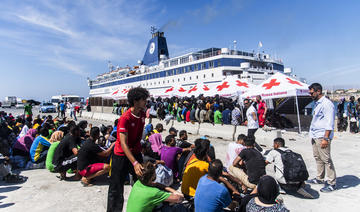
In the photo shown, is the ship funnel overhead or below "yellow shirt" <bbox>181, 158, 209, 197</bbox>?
overhead

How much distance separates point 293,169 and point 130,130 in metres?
2.92

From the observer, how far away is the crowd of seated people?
8.30 feet

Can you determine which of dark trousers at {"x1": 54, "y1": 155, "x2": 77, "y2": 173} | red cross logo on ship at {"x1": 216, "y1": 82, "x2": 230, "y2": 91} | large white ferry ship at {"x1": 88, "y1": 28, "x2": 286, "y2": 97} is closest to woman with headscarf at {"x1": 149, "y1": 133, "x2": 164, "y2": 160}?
dark trousers at {"x1": 54, "y1": 155, "x2": 77, "y2": 173}

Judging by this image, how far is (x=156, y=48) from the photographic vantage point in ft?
144

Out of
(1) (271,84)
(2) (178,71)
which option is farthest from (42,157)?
(2) (178,71)

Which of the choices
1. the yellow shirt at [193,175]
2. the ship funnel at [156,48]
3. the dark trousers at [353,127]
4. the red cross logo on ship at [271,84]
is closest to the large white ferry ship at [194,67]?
the ship funnel at [156,48]

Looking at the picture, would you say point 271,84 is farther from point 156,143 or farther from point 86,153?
point 86,153

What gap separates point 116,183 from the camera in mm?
2850

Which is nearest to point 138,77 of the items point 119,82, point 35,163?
point 119,82

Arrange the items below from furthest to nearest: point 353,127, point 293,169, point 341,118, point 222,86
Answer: point 222,86, point 341,118, point 353,127, point 293,169

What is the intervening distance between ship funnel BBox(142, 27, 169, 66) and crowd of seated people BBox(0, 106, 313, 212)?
37.9 metres

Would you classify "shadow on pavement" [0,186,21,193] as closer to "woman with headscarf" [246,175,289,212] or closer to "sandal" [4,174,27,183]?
"sandal" [4,174,27,183]

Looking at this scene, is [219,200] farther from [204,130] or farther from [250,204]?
[204,130]

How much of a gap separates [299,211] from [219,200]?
5.85 feet
